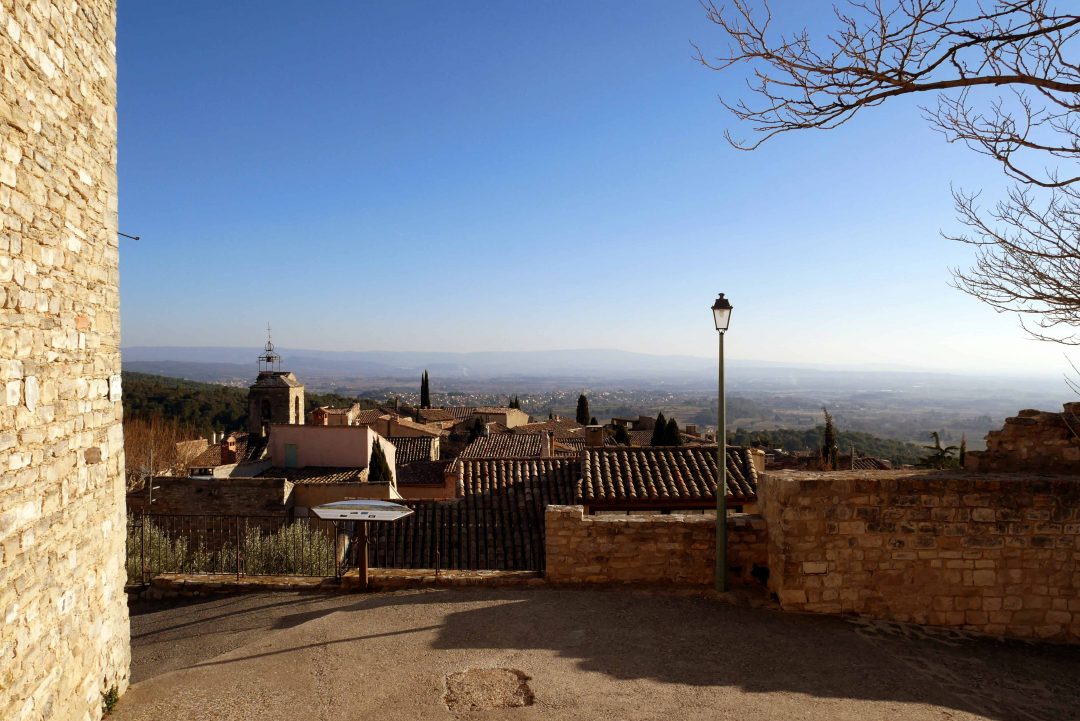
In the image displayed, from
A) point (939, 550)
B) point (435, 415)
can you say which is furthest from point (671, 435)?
point (939, 550)

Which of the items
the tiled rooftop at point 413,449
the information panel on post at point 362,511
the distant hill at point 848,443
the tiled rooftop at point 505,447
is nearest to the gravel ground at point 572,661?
the information panel on post at point 362,511

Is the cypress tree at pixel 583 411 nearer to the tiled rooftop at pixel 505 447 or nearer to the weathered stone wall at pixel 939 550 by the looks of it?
the tiled rooftop at pixel 505 447

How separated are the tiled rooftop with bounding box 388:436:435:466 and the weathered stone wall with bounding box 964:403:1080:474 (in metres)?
28.5

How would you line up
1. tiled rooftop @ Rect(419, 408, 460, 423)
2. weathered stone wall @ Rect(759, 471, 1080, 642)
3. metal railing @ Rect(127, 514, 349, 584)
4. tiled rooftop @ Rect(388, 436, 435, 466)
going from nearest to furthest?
weathered stone wall @ Rect(759, 471, 1080, 642), metal railing @ Rect(127, 514, 349, 584), tiled rooftop @ Rect(388, 436, 435, 466), tiled rooftop @ Rect(419, 408, 460, 423)

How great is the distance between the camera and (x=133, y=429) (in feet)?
117

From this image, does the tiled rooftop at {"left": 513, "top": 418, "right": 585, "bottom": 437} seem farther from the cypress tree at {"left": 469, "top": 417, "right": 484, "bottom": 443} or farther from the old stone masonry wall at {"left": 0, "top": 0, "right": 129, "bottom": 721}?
the old stone masonry wall at {"left": 0, "top": 0, "right": 129, "bottom": 721}

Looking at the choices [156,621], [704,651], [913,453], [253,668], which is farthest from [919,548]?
[913,453]

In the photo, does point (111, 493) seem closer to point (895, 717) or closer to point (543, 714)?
point (543, 714)

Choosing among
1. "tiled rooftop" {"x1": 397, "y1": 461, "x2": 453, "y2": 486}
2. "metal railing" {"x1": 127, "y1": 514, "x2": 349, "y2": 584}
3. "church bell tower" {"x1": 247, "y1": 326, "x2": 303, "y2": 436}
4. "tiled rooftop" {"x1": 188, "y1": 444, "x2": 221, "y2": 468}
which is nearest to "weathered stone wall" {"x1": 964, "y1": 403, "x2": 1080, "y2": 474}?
"metal railing" {"x1": 127, "y1": 514, "x2": 349, "y2": 584}

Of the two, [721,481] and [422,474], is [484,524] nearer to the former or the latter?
[721,481]

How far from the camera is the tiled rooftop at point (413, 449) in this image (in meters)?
35.2

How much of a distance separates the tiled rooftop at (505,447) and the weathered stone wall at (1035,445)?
2410 cm

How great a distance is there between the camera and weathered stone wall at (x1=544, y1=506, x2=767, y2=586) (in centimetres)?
859

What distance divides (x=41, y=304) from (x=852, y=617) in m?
8.38
